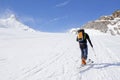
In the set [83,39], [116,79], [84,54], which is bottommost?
[116,79]

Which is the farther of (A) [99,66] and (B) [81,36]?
(A) [99,66]

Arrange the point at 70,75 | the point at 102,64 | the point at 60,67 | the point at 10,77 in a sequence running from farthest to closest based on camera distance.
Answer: the point at 102,64 → the point at 60,67 → the point at 70,75 → the point at 10,77

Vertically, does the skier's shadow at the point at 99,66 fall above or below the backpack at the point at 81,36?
below

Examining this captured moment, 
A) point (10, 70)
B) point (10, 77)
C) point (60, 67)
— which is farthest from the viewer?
point (60, 67)

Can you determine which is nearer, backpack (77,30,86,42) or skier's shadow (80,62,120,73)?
skier's shadow (80,62,120,73)

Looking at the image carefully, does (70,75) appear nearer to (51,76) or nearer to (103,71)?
(51,76)

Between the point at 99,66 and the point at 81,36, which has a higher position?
the point at 81,36

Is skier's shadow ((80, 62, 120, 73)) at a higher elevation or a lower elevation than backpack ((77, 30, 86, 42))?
lower

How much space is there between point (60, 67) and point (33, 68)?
136cm

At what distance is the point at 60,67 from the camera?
464 inches

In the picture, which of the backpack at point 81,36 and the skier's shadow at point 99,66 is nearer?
the skier's shadow at point 99,66

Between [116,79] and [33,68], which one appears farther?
[33,68]

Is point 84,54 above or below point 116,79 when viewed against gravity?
above

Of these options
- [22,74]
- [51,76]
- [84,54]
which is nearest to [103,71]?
[84,54]
